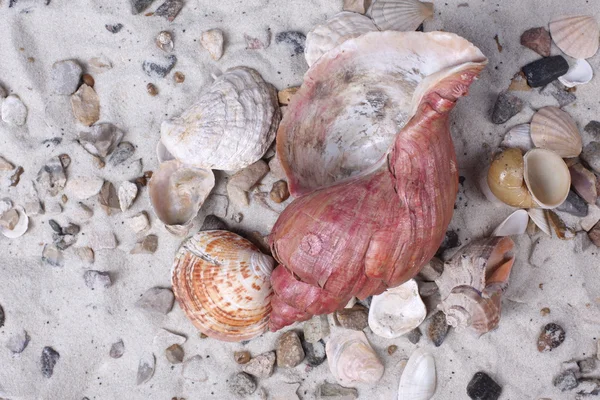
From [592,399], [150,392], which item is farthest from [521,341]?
[150,392]

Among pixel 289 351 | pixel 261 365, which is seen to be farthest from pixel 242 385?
pixel 289 351

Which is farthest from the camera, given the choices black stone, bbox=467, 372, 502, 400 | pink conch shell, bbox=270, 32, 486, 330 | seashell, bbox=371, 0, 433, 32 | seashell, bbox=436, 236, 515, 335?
black stone, bbox=467, 372, 502, 400

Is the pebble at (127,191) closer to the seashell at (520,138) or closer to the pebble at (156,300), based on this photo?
the pebble at (156,300)

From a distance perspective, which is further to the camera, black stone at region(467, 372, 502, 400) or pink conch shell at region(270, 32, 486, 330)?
black stone at region(467, 372, 502, 400)

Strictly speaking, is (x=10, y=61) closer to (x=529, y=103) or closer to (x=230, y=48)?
(x=230, y=48)

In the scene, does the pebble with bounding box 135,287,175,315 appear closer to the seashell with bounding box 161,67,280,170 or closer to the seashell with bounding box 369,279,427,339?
the seashell with bounding box 161,67,280,170

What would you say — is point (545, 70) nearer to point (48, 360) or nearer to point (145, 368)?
point (145, 368)

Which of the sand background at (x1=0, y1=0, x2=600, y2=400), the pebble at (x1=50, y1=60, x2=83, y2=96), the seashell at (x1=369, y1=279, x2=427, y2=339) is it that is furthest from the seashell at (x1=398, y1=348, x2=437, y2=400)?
the pebble at (x1=50, y1=60, x2=83, y2=96)
